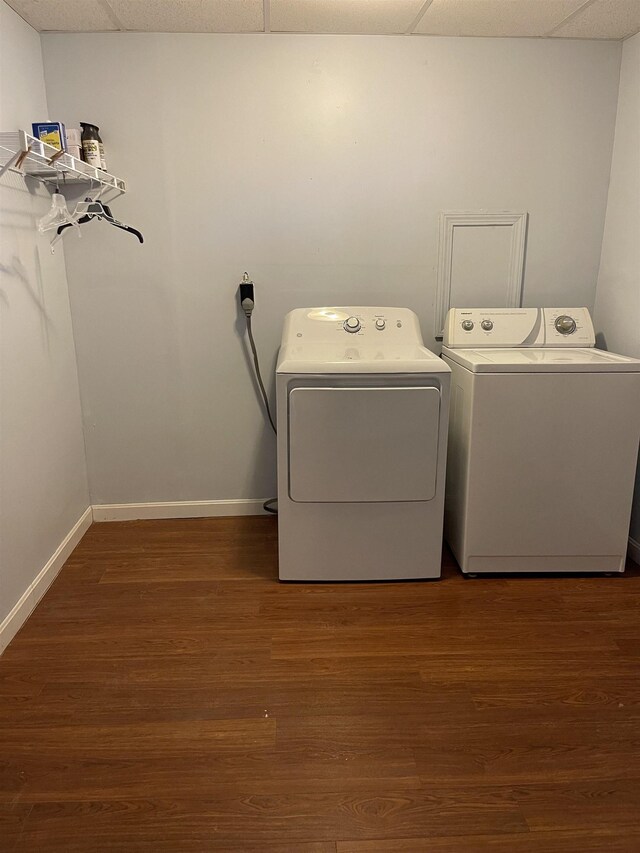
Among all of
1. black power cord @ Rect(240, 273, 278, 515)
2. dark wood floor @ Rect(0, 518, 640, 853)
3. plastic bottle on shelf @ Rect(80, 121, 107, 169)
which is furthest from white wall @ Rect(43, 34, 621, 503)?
dark wood floor @ Rect(0, 518, 640, 853)

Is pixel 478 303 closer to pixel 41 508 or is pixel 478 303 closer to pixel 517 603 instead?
pixel 517 603

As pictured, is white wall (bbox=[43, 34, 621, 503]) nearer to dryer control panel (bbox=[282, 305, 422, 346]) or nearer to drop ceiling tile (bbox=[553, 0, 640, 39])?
drop ceiling tile (bbox=[553, 0, 640, 39])

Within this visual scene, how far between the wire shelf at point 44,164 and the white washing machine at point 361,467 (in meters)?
1.01

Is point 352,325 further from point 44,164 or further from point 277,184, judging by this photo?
point 44,164

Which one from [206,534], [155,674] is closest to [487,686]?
[155,674]

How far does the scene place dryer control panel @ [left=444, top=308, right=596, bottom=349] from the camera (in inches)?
101

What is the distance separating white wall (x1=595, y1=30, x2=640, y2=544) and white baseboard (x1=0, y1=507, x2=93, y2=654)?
242cm

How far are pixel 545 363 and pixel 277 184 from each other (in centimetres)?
138

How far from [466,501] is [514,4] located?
186 centimetres

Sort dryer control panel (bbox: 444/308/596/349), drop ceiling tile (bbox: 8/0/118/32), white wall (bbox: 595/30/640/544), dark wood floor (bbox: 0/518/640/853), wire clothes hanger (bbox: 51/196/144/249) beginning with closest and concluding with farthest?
dark wood floor (bbox: 0/518/640/853) < drop ceiling tile (bbox: 8/0/118/32) < wire clothes hanger (bbox: 51/196/144/249) < white wall (bbox: 595/30/640/544) < dryer control panel (bbox: 444/308/596/349)

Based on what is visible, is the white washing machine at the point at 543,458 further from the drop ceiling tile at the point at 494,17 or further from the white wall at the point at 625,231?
the drop ceiling tile at the point at 494,17

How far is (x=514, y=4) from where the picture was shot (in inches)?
84.3

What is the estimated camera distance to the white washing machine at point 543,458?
2.16m

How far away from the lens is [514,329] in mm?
2564
